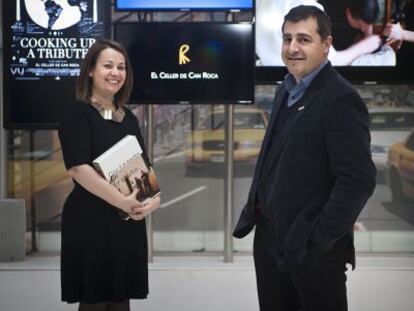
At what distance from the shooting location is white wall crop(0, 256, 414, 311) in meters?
4.43

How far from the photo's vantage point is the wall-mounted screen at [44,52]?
4.33 meters

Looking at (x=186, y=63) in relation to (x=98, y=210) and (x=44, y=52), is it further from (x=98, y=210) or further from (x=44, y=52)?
(x=98, y=210)

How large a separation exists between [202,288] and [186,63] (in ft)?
5.16

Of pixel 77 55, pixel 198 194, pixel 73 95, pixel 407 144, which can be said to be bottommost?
pixel 198 194

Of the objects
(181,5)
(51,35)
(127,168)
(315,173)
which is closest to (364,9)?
(181,5)

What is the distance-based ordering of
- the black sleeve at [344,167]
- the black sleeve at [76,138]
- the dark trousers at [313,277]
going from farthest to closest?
the black sleeve at [76,138]
the dark trousers at [313,277]
the black sleeve at [344,167]

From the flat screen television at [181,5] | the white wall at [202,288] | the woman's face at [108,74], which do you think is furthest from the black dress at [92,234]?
the flat screen television at [181,5]

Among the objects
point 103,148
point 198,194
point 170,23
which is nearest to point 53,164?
point 198,194

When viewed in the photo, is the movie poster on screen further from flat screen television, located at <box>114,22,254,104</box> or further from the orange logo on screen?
the orange logo on screen

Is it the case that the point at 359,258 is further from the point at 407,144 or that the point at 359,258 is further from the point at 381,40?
the point at 381,40

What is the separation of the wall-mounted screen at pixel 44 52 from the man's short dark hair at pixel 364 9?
5.63 feet

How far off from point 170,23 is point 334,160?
2265 millimetres

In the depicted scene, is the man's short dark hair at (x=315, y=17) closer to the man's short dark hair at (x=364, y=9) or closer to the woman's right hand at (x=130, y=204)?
the woman's right hand at (x=130, y=204)

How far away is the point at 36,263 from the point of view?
4719 mm
